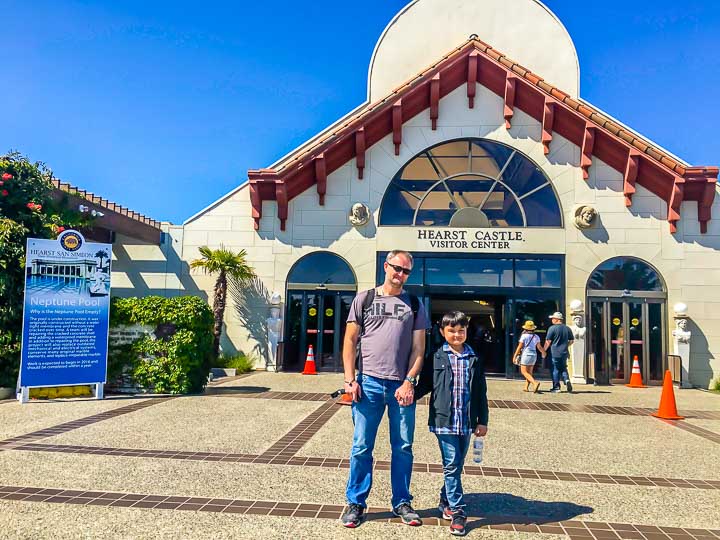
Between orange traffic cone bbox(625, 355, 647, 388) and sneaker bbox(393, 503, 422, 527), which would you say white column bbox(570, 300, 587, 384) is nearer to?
orange traffic cone bbox(625, 355, 647, 388)

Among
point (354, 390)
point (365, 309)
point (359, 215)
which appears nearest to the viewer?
point (354, 390)

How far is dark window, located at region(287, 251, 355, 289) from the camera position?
1576 centimetres

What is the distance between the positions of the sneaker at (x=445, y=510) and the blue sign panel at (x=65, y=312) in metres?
7.45

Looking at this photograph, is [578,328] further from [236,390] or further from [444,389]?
[444,389]

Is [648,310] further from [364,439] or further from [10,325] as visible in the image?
[10,325]

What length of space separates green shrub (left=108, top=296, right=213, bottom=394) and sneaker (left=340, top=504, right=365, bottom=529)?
22.0 ft

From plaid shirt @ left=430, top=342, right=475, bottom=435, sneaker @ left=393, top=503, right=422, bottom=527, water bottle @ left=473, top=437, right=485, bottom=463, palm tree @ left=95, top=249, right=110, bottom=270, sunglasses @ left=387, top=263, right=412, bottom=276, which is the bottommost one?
sneaker @ left=393, top=503, right=422, bottom=527

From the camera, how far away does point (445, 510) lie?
3.99 meters

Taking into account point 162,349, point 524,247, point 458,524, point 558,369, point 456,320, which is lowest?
point 458,524

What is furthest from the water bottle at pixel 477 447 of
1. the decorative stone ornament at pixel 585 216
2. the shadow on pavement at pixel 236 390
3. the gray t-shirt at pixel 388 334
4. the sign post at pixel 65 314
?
the decorative stone ornament at pixel 585 216

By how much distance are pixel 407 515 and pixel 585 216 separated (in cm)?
1284

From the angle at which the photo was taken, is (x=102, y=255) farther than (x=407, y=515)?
Yes

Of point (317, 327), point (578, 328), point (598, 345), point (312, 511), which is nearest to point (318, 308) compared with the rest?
point (317, 327)

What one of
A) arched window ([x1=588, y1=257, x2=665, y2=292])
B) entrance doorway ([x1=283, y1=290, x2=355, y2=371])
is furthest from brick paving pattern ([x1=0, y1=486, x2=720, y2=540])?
arched window ([x1=588, y1=257, x2=665, y2=292])
